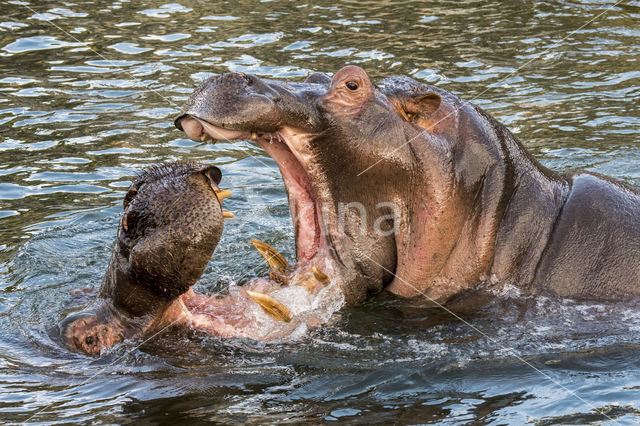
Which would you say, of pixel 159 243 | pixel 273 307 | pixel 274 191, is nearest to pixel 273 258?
pixel 273 307

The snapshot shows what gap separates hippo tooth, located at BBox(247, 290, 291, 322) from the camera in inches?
184

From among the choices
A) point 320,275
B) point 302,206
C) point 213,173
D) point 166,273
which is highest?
point 213,173

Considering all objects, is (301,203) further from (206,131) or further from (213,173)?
(206,131)

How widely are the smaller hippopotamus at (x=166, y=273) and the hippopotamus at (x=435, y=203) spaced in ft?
1.02

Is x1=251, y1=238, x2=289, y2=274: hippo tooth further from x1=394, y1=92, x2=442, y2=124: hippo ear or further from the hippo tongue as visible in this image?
x1=394, y1=92, x2=442, y2=124: hippo ear

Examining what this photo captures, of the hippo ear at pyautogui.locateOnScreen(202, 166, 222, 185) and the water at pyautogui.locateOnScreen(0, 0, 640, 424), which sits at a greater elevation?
the hippo ear at pyautogui.locateOnScreen(202, 166, 222, 185)

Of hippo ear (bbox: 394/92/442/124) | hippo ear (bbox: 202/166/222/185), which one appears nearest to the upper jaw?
hippo ear (bbox: 202/166/222/185)

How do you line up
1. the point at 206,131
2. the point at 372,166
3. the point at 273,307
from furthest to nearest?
the point at 372,166 < the point at 273,307 < the point at 206,131

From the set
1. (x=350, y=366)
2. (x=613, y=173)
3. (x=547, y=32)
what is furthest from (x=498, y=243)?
(x=547, y=32)

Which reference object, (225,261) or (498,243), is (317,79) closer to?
(498,243)

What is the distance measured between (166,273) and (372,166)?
3.87ft

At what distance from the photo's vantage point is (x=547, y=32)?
1269 cm

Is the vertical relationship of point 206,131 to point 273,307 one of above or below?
above

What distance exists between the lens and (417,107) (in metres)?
4.89
